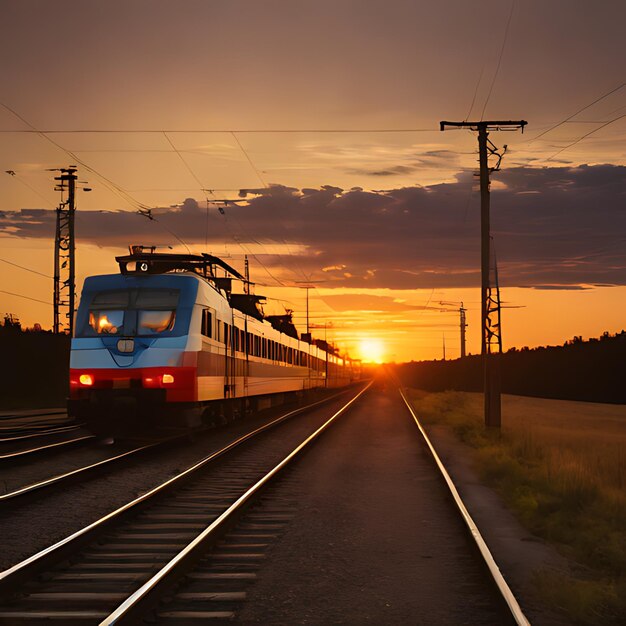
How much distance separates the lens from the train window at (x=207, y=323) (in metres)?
18.4

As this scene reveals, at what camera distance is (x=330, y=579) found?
735 cm

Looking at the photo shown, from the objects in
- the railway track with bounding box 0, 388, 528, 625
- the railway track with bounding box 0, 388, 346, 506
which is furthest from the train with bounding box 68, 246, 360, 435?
the railway track with bounding box 0, 388, 528, 625

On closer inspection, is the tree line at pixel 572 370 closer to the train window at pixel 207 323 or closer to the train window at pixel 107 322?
the train window at pixel 207 323

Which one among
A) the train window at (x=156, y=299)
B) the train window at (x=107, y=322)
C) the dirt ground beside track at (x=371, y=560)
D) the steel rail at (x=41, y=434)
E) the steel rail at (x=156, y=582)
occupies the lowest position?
the dirt ground beside track at (x=371, y=560)

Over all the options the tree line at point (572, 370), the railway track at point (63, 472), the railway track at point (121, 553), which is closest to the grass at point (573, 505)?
the railway track at point (121, 553)

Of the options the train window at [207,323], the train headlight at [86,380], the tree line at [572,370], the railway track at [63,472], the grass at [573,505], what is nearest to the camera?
the grass at [573,505]

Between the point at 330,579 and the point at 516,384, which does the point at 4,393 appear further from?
the point at 516,384

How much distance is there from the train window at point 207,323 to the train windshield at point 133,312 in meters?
0.91

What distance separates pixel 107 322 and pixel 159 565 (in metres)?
10.9

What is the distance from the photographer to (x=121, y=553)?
8156 millimetres

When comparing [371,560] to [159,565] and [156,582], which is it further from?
[156,582]

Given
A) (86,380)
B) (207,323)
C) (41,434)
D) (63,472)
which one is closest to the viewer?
(63,472)

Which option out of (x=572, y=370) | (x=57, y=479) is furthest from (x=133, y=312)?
(x=572, y=370)

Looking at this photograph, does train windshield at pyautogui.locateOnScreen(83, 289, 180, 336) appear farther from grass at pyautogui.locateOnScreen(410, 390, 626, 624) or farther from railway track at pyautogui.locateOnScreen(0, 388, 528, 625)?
grass at pyautogui.locateOnScreen(410, 390, 626, 624)
